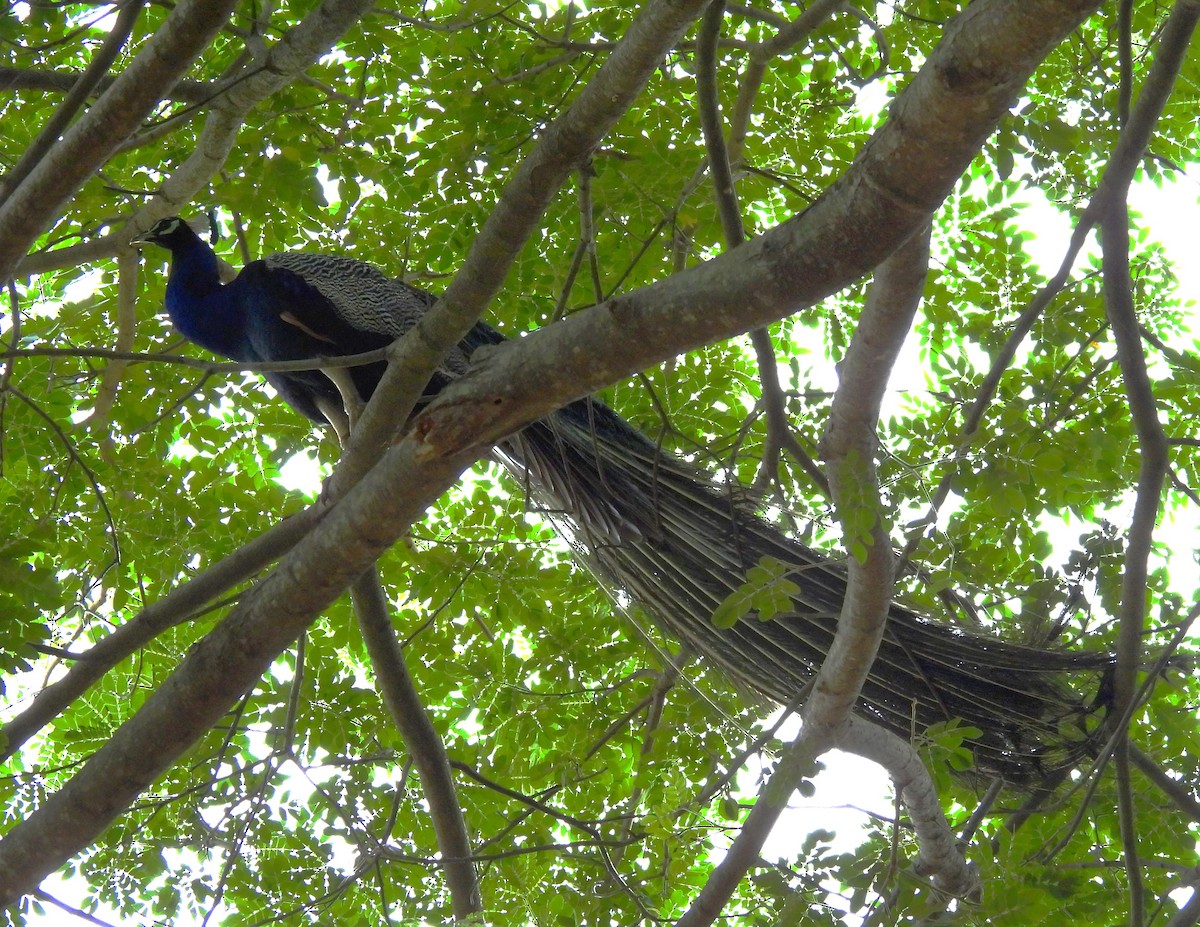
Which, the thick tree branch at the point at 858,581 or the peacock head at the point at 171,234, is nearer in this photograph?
the thick tree branch at the point at 858,581

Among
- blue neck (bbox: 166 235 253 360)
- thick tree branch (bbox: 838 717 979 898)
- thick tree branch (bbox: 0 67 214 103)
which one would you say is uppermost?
blue neck (bbox: 166 235 253 360)

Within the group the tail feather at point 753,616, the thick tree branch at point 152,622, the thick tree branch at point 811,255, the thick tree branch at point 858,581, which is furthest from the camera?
the tail feather at point 753,616

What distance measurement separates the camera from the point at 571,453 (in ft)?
12.4

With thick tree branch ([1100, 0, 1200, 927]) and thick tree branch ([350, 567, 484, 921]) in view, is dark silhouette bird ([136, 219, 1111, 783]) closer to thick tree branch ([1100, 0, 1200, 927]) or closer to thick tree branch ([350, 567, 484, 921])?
thick tree branch ([1100, 0, 1200, 927])

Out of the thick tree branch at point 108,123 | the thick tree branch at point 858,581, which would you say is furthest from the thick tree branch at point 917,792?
the thick tree branch at point 108,123

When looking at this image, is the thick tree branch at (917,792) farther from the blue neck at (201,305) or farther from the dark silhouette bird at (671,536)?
the blue neck at (201,305)

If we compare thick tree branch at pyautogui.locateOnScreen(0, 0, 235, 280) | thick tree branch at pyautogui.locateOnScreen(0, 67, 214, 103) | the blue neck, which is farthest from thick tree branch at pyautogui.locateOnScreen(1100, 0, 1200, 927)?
the blue neck

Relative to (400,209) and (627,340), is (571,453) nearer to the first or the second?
(400,209)

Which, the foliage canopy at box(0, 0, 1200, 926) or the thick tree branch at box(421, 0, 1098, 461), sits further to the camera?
the foliage canopy at box(0, 0, 1200, 926)

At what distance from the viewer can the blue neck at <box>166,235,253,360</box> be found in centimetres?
430

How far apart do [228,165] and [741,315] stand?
247cm

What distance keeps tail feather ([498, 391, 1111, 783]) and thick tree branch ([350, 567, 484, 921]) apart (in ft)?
2.04

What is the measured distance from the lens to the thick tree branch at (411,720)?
328cm

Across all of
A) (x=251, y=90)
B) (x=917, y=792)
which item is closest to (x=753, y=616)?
(x=917, y=792)
